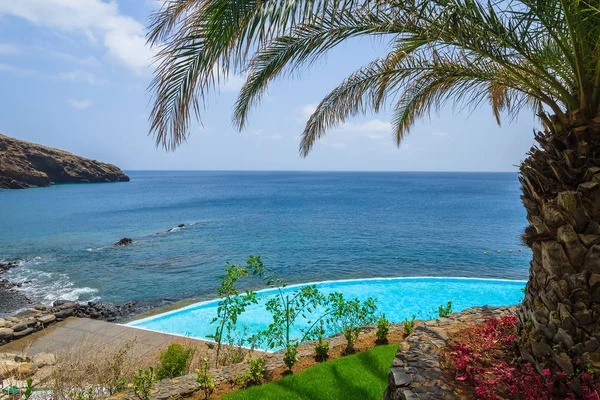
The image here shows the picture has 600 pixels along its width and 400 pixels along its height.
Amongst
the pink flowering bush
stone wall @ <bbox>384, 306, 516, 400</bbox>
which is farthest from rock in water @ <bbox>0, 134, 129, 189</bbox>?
the pink flowering bush

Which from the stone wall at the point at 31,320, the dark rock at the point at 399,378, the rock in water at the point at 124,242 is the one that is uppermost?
the dark rock at the point at 399,378

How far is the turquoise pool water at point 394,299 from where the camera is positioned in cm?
1257

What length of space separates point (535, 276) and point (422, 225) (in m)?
33.6

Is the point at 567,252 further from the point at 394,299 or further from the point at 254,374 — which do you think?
the point at 394,299

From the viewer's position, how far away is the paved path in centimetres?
981

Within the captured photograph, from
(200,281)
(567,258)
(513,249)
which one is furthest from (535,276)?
(513,249)

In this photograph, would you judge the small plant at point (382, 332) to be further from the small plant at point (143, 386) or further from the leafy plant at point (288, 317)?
the small plant at point (143, 386)

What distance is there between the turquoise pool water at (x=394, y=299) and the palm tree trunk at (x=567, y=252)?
30.3ft

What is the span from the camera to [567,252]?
10.3ft

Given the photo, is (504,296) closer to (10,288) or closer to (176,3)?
(176,3)

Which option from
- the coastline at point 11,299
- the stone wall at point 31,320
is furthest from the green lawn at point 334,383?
the coastline at point 11,299

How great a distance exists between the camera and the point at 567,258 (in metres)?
3.13

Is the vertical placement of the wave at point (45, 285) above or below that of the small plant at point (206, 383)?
below

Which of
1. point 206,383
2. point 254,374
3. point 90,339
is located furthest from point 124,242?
point 254,374
